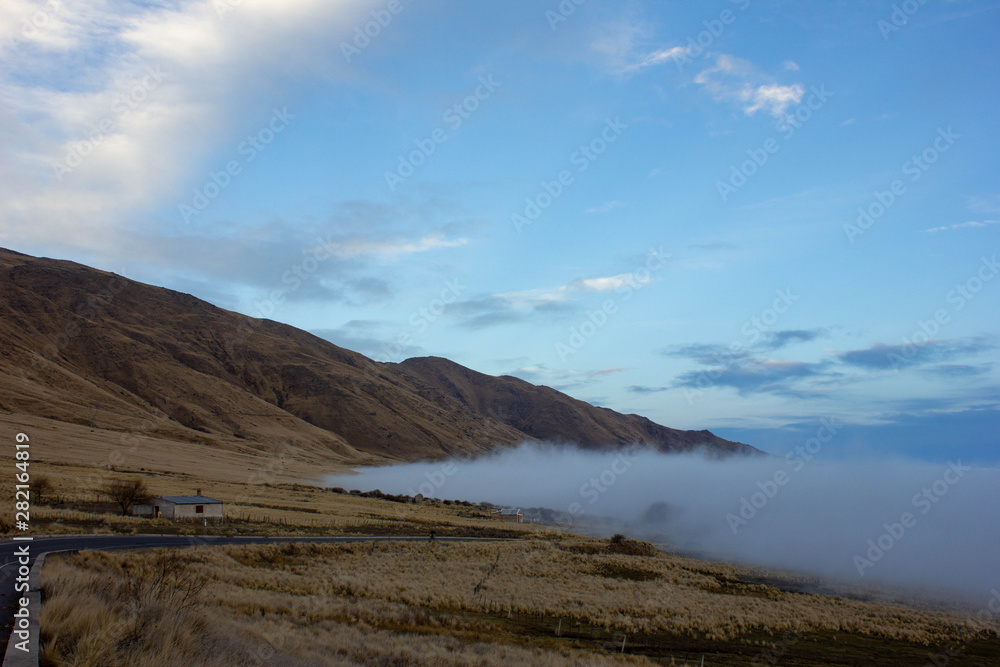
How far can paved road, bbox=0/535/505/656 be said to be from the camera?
10.2 meters

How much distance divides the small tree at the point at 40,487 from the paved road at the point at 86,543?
746 inches

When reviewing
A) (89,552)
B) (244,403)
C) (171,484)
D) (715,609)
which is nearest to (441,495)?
(244,403)

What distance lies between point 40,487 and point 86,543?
95.6 feet

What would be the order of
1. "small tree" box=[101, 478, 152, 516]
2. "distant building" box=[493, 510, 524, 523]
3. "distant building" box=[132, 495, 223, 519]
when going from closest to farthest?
"distant building" box=[132, 495, 223, 519]
"small tree" box=[101, 478, 152, 516]
"distant building" box=[493, 510, 524, 523]

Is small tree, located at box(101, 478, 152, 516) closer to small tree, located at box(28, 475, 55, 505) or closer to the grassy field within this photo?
the grassy field

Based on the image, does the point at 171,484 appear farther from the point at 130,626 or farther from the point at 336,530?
the point at 130,626

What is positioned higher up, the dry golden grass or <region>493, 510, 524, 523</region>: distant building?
the dry golden grass

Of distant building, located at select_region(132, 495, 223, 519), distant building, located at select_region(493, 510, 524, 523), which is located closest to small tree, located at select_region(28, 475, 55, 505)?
distant building, located at select_region(132, 495, 223, 519)

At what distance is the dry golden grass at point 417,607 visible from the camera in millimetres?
9508

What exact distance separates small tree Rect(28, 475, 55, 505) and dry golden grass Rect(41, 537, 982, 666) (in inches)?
974

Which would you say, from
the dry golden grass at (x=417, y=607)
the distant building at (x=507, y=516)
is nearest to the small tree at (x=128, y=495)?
the dry golden grass at (x=417, y=607)

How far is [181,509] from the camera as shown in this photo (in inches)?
1901

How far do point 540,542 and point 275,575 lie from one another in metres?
34.1

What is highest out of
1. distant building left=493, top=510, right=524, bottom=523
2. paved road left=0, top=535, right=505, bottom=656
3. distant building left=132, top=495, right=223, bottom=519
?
paved road left=0, top=535, right=505, bottom=656
